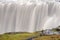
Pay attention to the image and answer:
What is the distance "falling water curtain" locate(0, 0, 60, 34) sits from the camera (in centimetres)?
63

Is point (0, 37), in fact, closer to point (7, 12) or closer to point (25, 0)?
point (7, 12)

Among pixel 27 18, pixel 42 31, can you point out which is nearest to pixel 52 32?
pixel 42 31

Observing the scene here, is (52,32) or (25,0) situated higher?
(25,0)

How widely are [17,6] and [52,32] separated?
0.24m

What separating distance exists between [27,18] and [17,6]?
82 mm

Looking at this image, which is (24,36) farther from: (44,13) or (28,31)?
(44,13)

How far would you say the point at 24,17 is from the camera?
64 centimetres

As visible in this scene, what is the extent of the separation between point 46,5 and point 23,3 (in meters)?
0.12

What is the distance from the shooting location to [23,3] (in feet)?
2.13

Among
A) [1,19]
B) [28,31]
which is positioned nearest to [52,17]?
[28,31]

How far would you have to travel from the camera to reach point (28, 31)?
65 cm

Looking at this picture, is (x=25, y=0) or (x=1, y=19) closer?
(x=1, y=19)

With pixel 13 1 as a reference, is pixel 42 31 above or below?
below

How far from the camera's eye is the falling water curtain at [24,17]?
626mm
